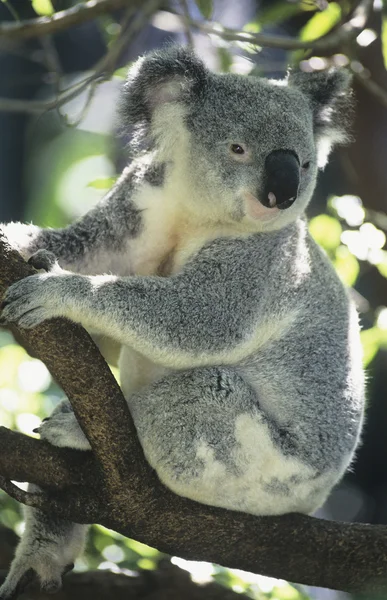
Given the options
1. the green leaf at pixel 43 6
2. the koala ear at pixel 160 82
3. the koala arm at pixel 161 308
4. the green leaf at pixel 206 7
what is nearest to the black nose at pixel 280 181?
the koala arm at pixel 161 308

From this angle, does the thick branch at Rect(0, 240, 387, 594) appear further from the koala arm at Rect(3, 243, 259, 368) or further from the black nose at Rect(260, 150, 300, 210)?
Answer: the black nose at Rect(260, 150, 300, 210)

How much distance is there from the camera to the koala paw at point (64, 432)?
3.39 meters

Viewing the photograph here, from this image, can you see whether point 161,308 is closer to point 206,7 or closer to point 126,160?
point 206,7

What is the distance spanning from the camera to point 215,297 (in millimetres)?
3539

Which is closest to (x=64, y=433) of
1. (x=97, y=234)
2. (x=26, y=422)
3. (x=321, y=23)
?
(x=26, y=422)

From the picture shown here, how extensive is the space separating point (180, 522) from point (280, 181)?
1463 millimetres

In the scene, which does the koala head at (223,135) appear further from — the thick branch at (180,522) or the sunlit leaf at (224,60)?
the sunlit leaf at (224,60)

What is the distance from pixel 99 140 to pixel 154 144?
4.08 m

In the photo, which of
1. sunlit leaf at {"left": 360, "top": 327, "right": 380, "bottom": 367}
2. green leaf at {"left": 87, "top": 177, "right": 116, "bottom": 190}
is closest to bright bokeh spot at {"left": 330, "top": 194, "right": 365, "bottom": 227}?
sunlit leaf at {"left": 360, "top": 327, "right": 380, "bottom": 367}

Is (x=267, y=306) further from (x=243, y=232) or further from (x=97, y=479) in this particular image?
(x=97, y=479)

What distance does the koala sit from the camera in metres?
3.35

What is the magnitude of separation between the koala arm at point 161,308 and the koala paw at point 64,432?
1.39ft

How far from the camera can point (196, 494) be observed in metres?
3.44

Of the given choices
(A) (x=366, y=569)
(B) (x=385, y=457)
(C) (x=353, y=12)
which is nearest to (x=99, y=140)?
(C) (x=353, y=12)
